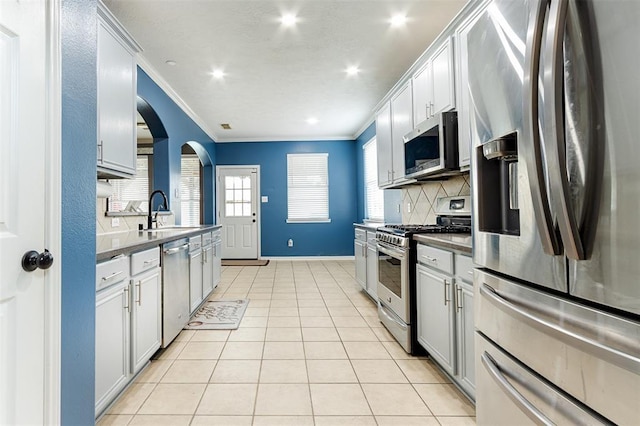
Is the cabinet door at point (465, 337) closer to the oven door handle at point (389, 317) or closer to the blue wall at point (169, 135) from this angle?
the oven door handle at point (389, 317)

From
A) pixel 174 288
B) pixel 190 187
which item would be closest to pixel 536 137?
pixel 174 288

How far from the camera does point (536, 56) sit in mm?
788

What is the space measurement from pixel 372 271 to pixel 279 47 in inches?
102

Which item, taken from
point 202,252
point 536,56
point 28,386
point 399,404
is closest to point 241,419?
point 399,404

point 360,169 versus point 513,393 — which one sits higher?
point 360,169

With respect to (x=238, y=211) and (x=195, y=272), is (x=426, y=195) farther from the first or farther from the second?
(x=238, y=211)

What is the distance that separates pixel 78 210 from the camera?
1.30 metres

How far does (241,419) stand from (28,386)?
976 millimetres

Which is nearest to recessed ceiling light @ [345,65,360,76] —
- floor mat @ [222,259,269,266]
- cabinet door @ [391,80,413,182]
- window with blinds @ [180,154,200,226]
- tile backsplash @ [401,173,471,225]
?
cabinet door @ [391,80,413,182]

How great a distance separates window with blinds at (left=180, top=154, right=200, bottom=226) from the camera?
788 cm

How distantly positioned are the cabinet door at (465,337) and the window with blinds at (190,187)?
23.8ft

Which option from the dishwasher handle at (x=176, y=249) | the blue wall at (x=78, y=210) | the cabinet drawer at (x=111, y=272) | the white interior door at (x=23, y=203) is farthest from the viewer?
the dishwasher handle at (x=176, y=249)

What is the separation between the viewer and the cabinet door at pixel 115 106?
2.10 metres

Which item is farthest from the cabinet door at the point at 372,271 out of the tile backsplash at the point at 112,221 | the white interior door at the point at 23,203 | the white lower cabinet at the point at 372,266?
the white interior door at the point at 23,203
